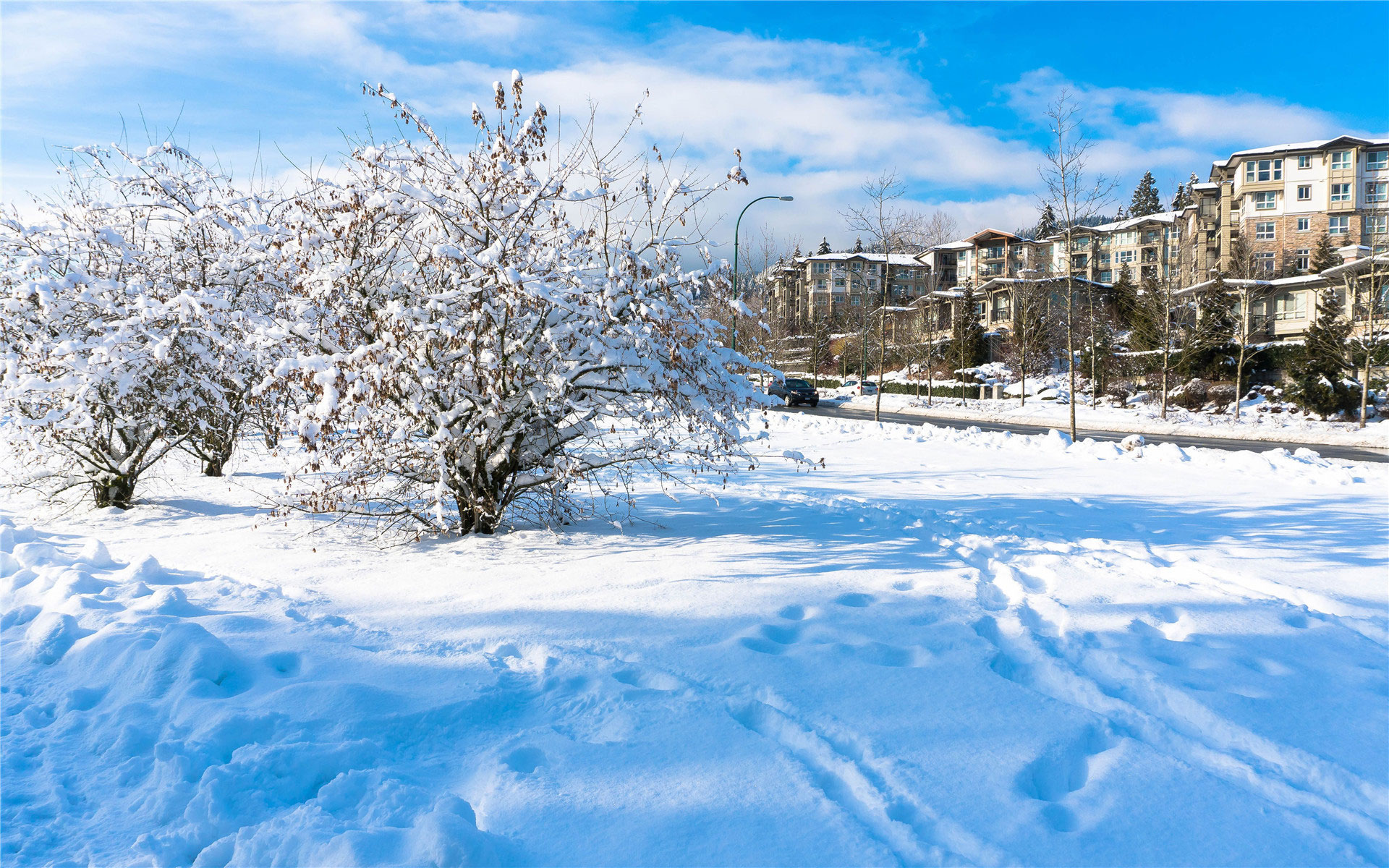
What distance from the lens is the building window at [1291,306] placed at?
1607 inches

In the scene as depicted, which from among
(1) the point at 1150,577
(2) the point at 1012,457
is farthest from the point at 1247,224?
(1) the point at 1150,577

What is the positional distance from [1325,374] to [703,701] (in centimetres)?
3207

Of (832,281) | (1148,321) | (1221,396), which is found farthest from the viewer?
(832,281)

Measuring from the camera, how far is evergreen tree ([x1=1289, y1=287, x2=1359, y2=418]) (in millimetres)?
25391

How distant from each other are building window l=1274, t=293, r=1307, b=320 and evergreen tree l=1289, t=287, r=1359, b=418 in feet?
55.8

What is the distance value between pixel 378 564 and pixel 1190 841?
5341mm

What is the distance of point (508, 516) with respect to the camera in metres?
7.44

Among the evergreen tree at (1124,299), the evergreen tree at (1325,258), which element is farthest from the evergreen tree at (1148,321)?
the evergreen tree at (1325,258)

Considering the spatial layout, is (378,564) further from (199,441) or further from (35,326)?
(199,441)

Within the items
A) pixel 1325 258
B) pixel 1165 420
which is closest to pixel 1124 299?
pixel 1325 258

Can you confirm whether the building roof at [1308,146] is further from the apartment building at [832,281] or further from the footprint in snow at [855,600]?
the footprint in snow at [855,600]

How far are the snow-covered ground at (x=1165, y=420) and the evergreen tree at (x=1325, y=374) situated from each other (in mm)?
663

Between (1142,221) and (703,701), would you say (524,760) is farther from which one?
(1142,221)

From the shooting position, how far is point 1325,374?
85.6 feet
